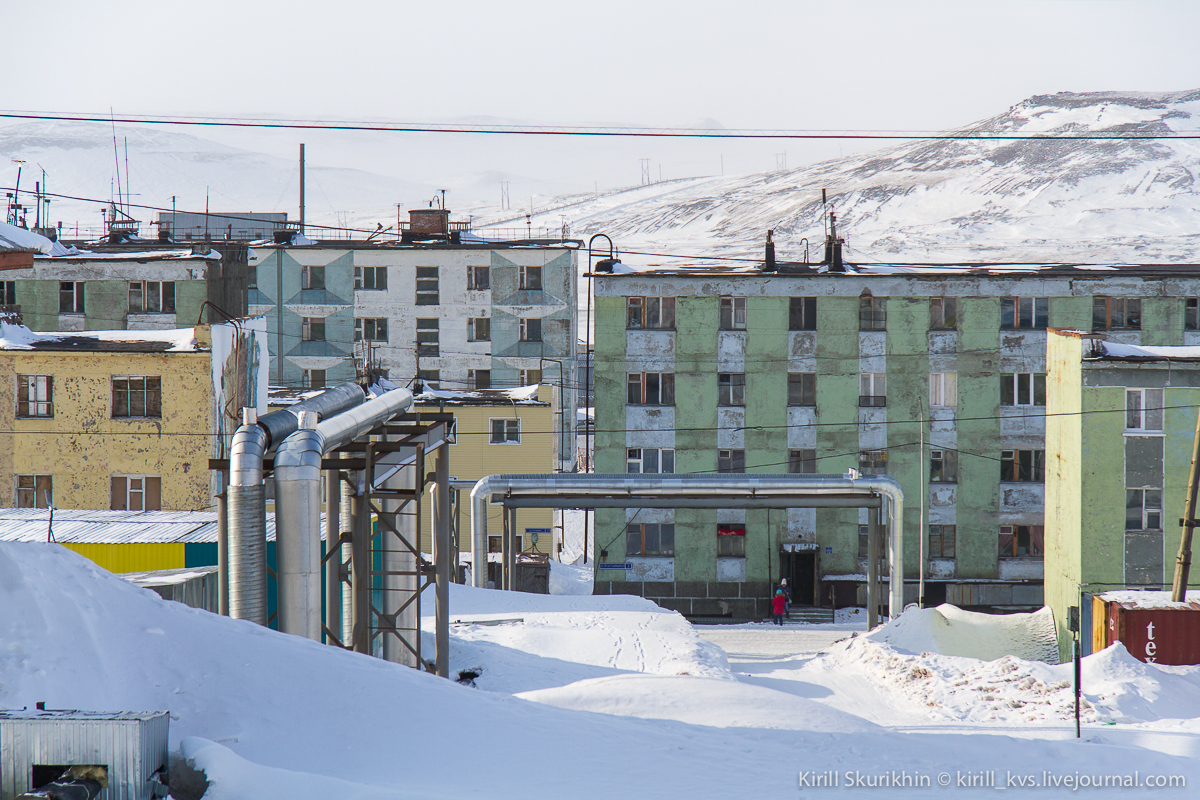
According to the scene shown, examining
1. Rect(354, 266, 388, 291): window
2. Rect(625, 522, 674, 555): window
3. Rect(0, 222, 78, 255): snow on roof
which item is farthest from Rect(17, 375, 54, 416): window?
Rect(354, 266, 388, 291): window

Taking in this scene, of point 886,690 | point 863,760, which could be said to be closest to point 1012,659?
point 886,690

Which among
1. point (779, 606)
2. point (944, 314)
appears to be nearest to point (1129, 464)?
point (944, 314)

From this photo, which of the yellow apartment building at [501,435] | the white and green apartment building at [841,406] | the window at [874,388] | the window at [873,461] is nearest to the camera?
the white and green apartment building at [841,406]

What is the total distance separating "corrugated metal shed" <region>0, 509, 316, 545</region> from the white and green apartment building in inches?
789

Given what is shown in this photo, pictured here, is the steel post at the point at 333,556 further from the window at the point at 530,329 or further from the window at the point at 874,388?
the window at the point at 530,329

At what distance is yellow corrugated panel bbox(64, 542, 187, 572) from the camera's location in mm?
22922

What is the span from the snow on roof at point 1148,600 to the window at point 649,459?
19.9 metres

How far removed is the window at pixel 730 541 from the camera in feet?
142

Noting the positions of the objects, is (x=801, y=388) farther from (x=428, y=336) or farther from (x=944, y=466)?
(x=428, y=336)

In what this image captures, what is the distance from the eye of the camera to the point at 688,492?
3309 cm

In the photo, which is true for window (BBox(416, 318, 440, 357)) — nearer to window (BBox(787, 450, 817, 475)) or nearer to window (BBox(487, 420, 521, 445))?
window (BBox(487, 420, 521, 445))

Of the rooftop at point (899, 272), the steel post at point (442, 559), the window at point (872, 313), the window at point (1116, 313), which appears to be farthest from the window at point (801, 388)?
the steel post at point (442, 559)

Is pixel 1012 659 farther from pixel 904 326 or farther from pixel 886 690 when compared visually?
pixel 904 326

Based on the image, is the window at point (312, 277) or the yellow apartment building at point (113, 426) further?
the window at point (312, 277)
